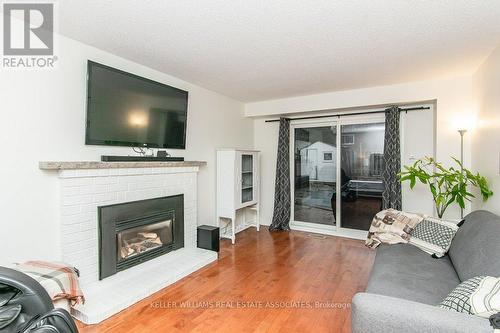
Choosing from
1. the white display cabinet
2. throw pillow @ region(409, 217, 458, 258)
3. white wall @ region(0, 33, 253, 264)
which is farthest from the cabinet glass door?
throw pillow @ region(409, 217, 458, 258)

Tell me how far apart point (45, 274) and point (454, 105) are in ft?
14.8

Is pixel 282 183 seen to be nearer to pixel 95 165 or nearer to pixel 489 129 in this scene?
pixel 489 129

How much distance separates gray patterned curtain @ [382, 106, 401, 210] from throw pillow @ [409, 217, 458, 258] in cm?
116

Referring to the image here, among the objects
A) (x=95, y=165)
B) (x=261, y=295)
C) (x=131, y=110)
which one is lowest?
(x=261, y=295)

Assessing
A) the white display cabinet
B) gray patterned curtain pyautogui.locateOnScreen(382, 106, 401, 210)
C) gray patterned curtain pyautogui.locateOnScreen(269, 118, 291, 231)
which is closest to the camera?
gray patterned curtain pyautogui.locateOnScreen(382, 106, 401, 210)

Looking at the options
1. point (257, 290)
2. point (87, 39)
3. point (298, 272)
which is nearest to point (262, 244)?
point (298, 272)

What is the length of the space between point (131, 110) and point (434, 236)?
3182mm

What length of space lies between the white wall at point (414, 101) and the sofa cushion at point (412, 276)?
1.63m

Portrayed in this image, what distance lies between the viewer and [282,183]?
474 centimetres

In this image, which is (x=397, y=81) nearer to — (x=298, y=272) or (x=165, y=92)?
(x=298, y=272)

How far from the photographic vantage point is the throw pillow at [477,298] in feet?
3.64

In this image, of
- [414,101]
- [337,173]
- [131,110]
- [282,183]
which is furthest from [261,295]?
[414,101]

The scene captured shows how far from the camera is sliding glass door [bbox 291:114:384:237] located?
4207 mm

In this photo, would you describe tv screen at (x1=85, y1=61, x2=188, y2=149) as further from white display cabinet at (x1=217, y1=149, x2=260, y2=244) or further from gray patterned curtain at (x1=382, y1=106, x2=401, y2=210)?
gray patterned curtain at (x1=382, y1=106, x2=401, y2=210)
